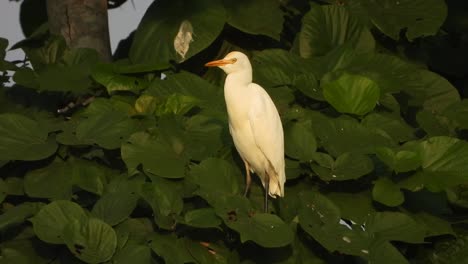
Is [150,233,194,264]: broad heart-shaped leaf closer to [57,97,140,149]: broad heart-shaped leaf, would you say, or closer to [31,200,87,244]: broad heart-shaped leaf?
[31,200,87,244]: broad heart-shaped leaf

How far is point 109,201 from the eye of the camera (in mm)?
4082

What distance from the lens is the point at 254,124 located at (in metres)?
4.29

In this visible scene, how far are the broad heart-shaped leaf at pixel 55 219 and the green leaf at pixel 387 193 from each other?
954 mm

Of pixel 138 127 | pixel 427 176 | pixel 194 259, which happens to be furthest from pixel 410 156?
pixel 138 127

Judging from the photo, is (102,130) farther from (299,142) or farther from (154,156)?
(299,142)

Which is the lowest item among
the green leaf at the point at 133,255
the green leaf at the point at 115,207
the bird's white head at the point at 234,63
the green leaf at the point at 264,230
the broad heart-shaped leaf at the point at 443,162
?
the green leaf at the point at 133,255

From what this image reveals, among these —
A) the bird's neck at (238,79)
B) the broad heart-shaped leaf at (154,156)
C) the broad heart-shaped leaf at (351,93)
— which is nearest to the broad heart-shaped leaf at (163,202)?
the broad heart-shaped leaf at (154,156)

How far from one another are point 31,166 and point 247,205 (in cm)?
93

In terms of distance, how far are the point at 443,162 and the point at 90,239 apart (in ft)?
3.96

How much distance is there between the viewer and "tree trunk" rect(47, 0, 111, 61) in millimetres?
5039

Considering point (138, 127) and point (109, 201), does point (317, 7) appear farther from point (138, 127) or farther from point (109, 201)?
point (109, 201)

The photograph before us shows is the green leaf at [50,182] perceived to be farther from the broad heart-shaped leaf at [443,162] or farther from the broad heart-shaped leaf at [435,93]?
the broad heart-shaped leaf at [435,93]

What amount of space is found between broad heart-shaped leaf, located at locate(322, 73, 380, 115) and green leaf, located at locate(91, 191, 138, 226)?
2.84 ft

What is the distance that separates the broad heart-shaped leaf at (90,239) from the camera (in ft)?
12.7
